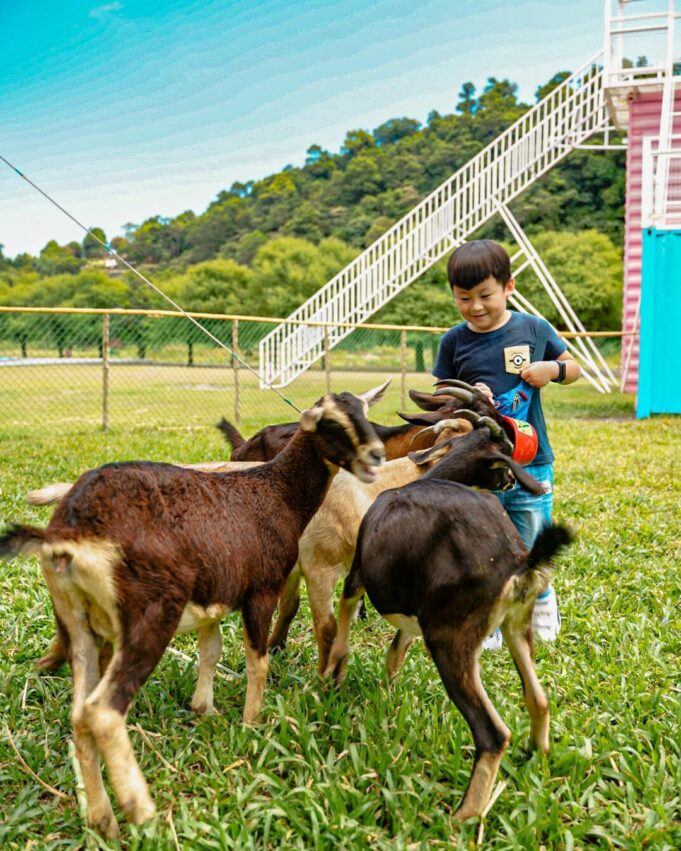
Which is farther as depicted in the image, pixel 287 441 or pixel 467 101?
pixel 467 101

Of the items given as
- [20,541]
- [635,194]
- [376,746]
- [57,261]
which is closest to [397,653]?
[376,746]

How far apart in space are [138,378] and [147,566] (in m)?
16.6

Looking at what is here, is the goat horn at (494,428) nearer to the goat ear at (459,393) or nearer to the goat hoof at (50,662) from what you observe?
the goat ear at (459,393)

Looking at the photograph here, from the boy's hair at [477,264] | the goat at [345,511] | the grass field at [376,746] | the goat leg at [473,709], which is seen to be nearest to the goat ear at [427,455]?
the goat at [345,511]

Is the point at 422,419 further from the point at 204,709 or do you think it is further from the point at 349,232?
the point at 349,232

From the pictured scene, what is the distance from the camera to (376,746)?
9.13 feet

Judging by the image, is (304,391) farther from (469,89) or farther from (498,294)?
(469,89)

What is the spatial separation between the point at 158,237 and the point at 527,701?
6971 centimetres

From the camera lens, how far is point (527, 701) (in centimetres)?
271

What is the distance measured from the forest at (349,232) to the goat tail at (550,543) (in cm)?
3698

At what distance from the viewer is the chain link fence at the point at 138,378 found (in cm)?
1335

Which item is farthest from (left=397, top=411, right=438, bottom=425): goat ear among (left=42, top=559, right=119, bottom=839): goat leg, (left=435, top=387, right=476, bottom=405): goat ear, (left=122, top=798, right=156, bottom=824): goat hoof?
(left=122, top=798, right=156, bottom=824): goat hoof

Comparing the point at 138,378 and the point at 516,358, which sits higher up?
the point at 516,358

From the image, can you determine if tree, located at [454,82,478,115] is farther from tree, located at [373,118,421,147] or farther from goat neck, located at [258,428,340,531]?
goat neck, located at [258,428,340,531]
